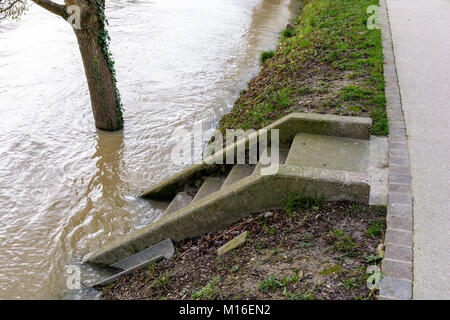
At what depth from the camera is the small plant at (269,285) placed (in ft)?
11.1

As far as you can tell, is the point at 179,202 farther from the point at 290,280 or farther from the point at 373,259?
the point at 373,259

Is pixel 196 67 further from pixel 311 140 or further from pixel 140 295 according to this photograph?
pixel 140 295

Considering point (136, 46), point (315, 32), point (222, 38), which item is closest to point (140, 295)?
point (315, 32)

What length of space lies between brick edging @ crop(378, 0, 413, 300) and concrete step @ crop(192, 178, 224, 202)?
213 centimetres

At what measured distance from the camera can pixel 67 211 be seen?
20.0 feet

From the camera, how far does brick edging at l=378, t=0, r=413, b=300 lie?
10.3 ft

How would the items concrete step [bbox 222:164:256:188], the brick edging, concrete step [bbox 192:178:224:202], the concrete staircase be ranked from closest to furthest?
the brick edging < the concrete staircase < concrete step [bbox 222:164:256:188] < concrete step [bbox 192:178:224:202]

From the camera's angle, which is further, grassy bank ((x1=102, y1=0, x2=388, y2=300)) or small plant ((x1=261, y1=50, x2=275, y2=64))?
small plant ((x1=261, y1=50, x2=275, y2=64))

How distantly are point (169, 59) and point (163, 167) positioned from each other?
18.2ft

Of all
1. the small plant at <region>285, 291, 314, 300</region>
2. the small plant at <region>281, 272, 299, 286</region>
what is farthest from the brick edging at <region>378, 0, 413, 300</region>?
the small plant at <region>281, 272, 299, 286</region>
